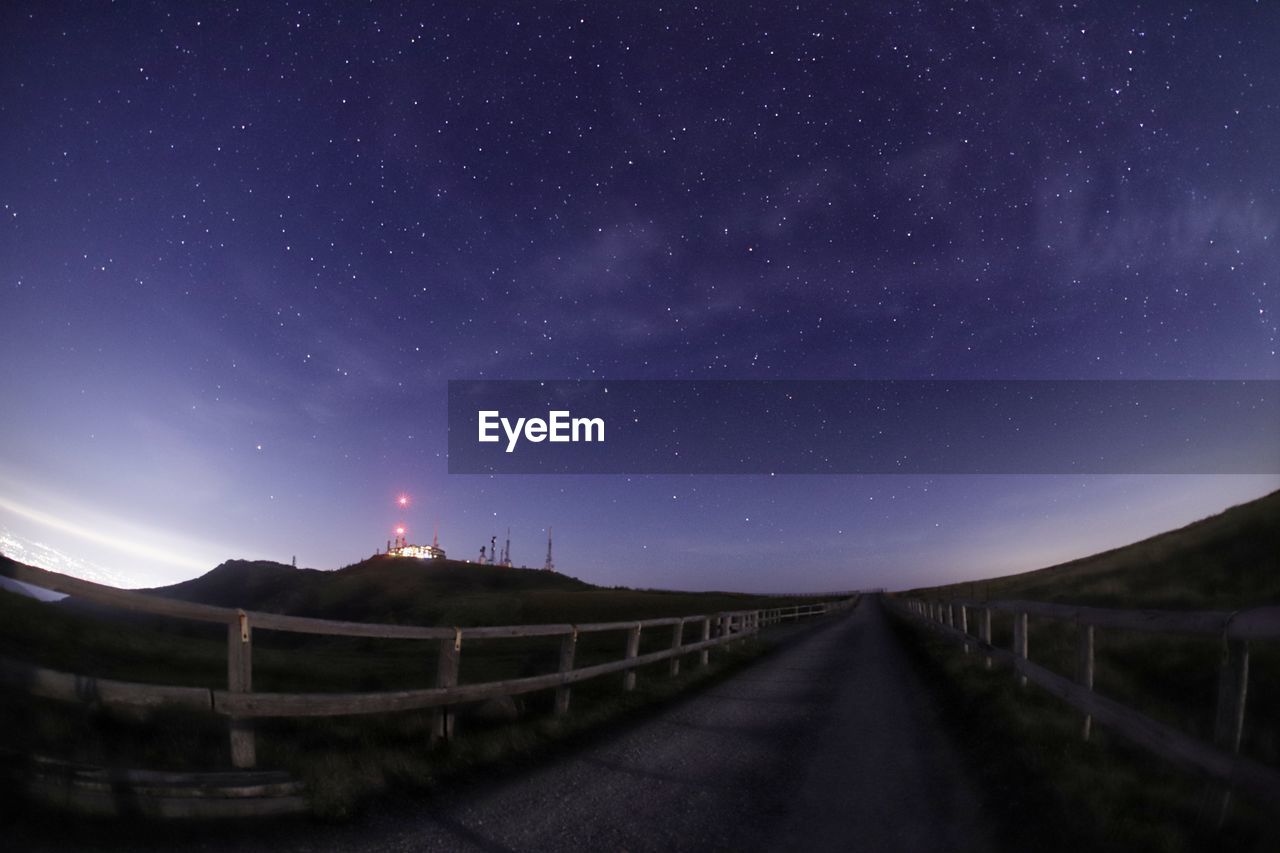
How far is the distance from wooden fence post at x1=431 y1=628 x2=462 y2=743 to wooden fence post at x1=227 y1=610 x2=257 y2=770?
5.82 ft

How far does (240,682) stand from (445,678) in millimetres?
2005

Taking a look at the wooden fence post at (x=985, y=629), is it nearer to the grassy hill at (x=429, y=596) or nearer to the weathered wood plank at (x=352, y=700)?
the weathered wood plank at (x=352, y=700)

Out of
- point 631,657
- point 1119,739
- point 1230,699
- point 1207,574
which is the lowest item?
point 631,657

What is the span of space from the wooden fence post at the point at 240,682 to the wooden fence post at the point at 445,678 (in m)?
1.77

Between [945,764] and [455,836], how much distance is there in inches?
185

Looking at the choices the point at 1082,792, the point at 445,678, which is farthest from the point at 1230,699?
the point at 445,678

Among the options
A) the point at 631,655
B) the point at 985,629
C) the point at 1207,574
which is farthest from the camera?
the point at 1207,574

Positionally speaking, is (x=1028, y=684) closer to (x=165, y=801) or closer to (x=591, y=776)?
(x=591, y=776)

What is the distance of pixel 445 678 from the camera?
20.8ft

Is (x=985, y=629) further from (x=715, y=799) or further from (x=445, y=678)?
(x=445, y=678)

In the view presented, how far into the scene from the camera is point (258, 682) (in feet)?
59.8

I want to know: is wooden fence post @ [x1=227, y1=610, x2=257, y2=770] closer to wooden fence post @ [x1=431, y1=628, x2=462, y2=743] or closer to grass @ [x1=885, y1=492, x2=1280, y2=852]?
wooden fence post @ [x1=431, y1=628, x2=462, y2=743]

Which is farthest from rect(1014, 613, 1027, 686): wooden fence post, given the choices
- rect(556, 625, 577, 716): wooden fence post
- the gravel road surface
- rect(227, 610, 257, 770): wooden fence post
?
rect(227, 610, 257, 770): wooden fence post

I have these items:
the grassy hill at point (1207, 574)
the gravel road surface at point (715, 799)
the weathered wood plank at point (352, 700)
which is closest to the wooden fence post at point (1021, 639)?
the gravel road surface at point (715, 799)
